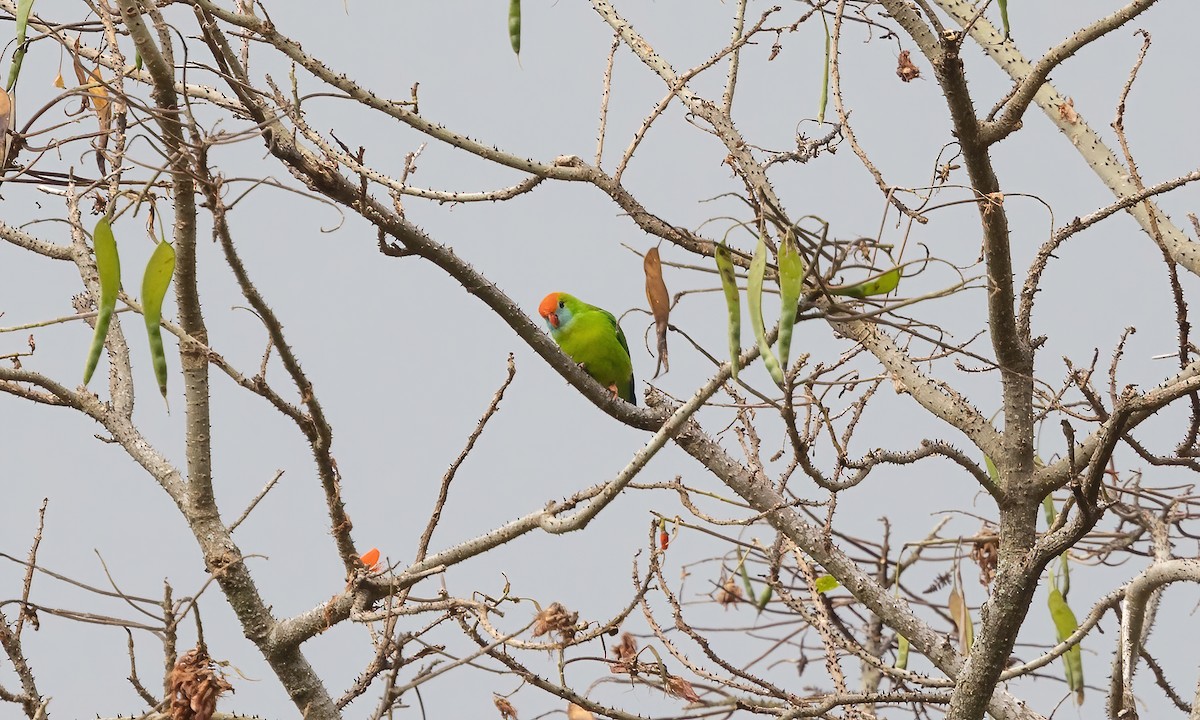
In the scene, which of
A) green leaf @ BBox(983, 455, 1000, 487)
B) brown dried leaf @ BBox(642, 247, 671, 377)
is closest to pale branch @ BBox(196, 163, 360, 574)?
brown dried leaf @ BBox(642, 247, 671, 377)

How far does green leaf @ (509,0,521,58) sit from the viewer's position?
1.30 meters

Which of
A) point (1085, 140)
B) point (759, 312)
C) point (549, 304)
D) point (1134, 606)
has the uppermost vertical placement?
point (549, 304)

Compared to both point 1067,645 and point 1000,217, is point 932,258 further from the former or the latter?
point 1067,645

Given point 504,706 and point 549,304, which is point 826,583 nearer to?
point 504,706

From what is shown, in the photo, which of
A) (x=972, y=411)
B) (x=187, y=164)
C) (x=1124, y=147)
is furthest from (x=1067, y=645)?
(x=187, y=164)

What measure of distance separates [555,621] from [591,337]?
185 centimetres

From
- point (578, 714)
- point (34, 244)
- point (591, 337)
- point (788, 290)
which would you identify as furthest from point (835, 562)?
point (34, 244)

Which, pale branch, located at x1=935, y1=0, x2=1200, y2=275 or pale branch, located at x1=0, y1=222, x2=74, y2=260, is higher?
pale branch, located at x1=0, y1=222, x2=74, y2=260

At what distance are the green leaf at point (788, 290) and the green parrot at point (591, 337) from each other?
6.69 feet

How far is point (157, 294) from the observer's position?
108 cm

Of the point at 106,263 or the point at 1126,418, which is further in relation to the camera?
the point at 1126,418

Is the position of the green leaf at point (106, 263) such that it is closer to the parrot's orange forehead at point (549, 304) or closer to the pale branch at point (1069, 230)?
the pale branch at point (1069, 230)

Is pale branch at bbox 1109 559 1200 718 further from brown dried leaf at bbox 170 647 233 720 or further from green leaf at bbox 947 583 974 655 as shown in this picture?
brown dried leaf at bbox 170 647 233 720

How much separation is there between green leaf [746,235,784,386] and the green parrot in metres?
2.06
